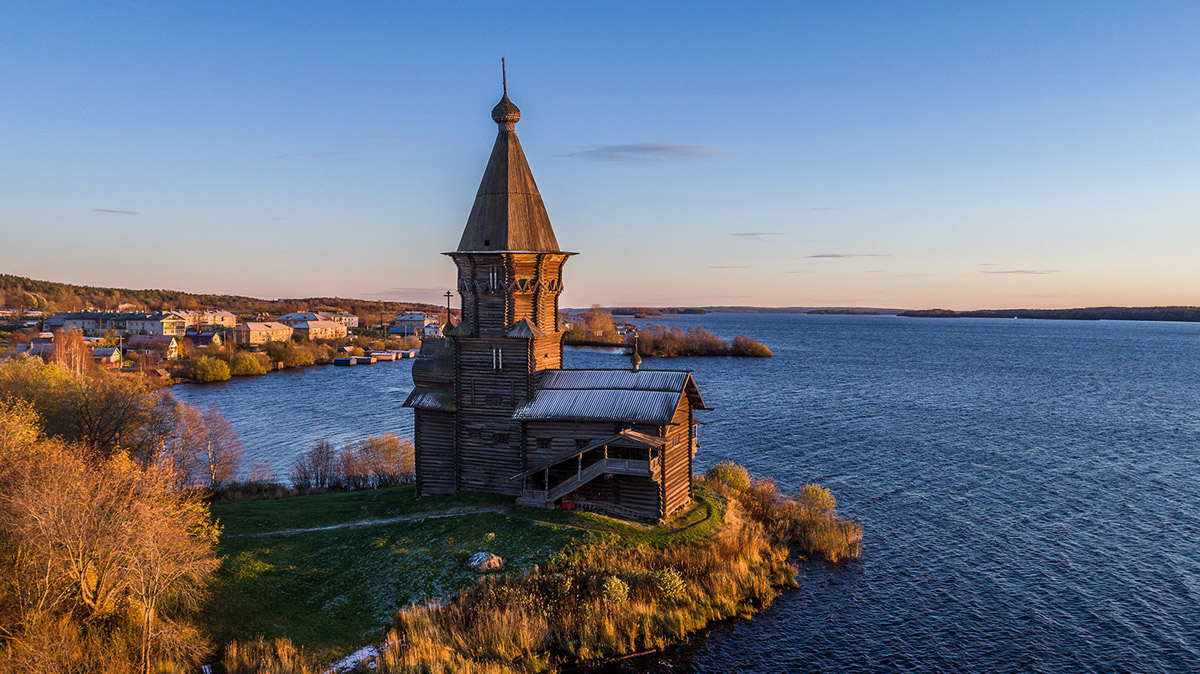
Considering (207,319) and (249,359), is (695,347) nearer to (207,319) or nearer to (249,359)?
(249,359)

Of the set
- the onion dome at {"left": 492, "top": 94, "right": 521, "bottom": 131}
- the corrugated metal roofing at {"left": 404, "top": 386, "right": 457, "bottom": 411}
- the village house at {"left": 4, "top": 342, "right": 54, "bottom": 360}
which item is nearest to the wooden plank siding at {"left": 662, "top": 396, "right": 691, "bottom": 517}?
the corrugated metal roofing at {"left": 404, "top": 386, "right": 457, "bottom": 411}

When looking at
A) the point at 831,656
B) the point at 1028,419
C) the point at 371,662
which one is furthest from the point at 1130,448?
the point at 371,662

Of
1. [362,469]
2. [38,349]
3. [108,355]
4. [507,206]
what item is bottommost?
[362,469]

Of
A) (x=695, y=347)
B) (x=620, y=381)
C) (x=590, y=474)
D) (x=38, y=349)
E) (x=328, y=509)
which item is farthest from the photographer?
(x=695, y=347)

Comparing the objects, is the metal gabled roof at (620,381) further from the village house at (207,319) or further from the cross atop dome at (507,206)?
the village house at (207,319)

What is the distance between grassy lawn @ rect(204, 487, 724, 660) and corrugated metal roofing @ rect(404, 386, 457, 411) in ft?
14.7

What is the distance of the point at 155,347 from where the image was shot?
115125 millimetres

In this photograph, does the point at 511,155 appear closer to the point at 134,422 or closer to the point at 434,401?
the point at 434,401

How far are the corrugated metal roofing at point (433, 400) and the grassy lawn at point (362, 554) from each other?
4.49m

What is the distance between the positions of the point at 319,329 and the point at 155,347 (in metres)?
52.1

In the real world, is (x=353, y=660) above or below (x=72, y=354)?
below

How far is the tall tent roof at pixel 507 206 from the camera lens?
31094 millimetres

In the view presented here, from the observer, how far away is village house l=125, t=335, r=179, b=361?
11104 centimetres

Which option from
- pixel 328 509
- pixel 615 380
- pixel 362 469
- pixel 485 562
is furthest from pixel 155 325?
pixel 485 562
